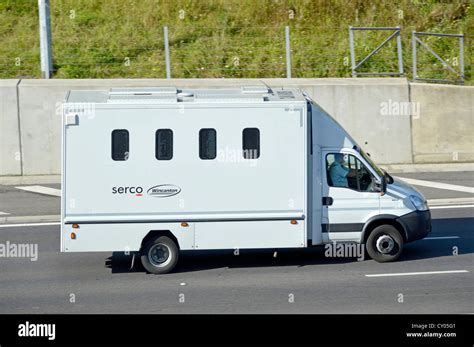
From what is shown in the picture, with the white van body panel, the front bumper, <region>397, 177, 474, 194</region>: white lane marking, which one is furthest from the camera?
<region>397, 177, 474, 194</region>: white lane marking

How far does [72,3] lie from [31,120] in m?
7.63

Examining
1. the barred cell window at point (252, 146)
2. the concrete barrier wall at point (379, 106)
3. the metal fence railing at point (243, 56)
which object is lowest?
the barred cell window at point (252, 146)

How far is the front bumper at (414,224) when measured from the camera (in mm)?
14172

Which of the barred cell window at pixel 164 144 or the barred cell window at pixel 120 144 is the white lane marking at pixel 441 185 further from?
the barred cell window at pixel 120 144

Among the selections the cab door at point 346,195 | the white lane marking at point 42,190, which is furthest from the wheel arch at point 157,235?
the white lane marking at point 42,190

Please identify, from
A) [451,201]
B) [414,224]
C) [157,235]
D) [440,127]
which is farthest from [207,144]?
[440,127]

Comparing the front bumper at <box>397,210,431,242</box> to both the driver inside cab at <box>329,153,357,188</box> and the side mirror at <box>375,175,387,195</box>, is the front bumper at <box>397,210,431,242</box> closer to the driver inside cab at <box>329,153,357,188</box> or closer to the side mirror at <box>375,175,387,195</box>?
the side mirror at <box>375,175,387,195</box>

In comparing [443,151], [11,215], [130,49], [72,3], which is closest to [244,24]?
[130,49]

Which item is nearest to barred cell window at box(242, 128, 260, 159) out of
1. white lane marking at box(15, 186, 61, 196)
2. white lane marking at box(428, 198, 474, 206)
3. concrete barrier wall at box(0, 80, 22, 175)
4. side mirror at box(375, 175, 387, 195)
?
side mirror at box(375, 175, 387, 195)

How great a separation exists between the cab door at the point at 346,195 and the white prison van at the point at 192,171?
3 cm

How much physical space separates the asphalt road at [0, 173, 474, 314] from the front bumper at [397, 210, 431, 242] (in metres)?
0.46

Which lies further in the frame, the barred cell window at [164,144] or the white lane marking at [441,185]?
the white lane marking at [441,185]

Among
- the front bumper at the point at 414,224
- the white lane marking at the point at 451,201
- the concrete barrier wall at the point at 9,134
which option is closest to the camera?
the front bumper at the point at 414,224

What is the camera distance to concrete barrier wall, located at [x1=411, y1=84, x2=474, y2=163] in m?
23.6
